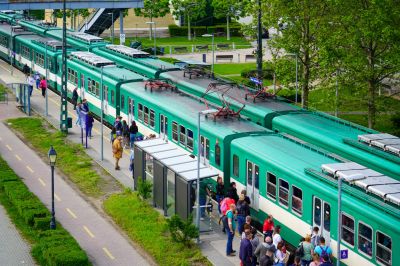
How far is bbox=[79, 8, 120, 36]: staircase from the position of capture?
96312 millimetres

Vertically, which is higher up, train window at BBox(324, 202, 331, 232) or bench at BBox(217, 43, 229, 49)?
bench at BBox(217, 43, 229, 49)

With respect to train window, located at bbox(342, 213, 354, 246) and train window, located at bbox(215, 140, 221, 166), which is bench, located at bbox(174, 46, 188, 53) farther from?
train window, located at bbox(342, 213, 354, 246)

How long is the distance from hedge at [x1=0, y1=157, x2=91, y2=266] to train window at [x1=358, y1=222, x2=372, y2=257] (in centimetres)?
887

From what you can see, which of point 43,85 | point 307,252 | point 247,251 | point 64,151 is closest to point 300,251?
point 307,252

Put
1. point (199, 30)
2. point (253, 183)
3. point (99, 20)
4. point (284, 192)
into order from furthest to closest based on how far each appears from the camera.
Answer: point (199, 30), point (99, 20), point (253, 183), point (284, 192)

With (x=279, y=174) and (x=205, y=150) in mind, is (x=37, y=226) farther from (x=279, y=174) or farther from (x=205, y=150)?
(x=279, y=174)

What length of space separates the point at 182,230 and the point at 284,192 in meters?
3.74

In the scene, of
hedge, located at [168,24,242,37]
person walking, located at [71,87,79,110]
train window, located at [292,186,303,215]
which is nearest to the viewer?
train window, located at [292,186,303,215]

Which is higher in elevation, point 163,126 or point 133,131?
point 163,126

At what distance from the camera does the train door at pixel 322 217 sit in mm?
29828

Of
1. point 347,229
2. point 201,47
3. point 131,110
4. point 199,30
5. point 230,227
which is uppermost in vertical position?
point 199,30

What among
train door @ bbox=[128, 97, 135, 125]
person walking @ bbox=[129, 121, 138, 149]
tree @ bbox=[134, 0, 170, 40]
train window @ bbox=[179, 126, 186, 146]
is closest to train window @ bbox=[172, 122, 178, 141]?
train window @ bbox=[179, 126, 186, 146]

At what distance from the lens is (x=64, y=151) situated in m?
48.6

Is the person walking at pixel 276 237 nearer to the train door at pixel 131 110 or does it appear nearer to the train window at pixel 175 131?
the train window at pixel 175 131
